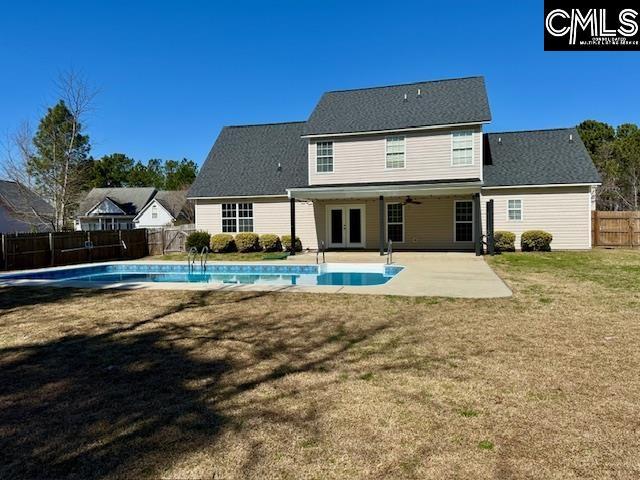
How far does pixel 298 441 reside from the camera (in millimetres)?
3449

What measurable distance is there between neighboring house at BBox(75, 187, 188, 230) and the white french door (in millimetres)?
28121

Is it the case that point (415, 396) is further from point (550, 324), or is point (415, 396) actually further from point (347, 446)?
point (550, 324)

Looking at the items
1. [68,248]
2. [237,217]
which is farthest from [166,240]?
[68,248]

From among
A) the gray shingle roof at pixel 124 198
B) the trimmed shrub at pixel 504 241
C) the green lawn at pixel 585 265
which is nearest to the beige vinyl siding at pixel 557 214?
the trimmed shrub at pixel 504 241

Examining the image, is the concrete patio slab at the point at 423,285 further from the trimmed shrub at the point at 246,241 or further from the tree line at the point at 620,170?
the tree line at the point at 620,170

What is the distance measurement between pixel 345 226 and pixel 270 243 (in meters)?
3.98

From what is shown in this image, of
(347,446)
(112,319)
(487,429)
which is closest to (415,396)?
(487,429)

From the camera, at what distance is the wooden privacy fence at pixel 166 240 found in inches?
933

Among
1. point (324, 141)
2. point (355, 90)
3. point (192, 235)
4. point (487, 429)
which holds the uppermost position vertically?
point (355, 90)

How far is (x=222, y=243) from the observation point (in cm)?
2258

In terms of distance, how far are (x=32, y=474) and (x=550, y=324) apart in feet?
22.8

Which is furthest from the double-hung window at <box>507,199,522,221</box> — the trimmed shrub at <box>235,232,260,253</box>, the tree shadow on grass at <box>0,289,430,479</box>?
the tree shadow on grass at <box>0,289,430,479</box>

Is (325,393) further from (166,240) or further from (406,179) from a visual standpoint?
(166,240)

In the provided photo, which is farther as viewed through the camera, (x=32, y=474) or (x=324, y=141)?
(x=324, y=141)
